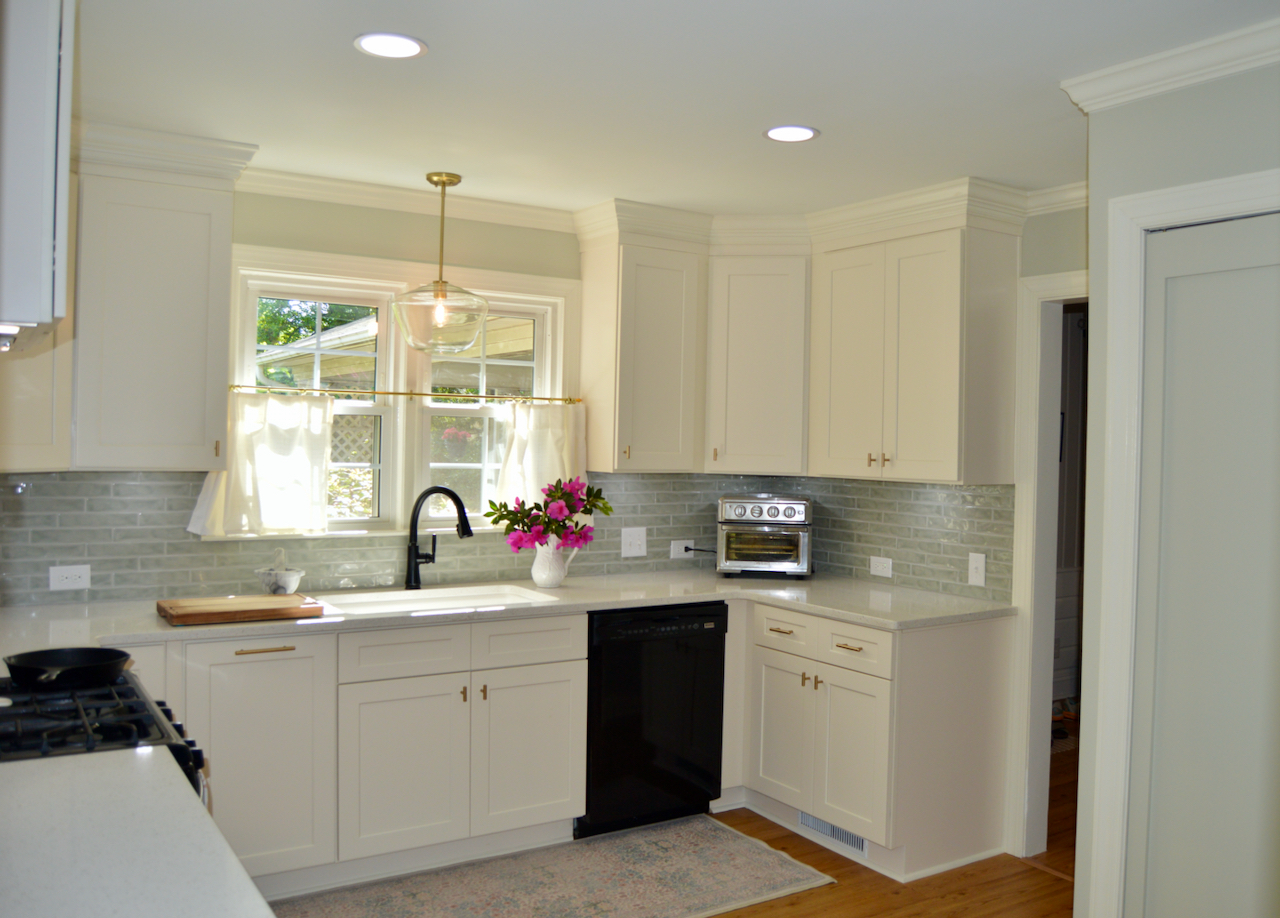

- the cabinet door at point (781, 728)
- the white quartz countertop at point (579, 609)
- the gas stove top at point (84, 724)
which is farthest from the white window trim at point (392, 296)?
the gas stove top at point (84, 724)

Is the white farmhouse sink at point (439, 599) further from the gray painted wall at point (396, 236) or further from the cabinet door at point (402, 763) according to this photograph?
the gray painted wall at point (396, 236)

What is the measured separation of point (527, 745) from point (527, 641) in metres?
0.37

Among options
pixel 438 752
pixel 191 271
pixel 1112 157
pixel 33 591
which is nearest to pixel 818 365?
pixel 1112 157

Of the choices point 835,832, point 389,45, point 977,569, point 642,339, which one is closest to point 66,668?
point 389,45

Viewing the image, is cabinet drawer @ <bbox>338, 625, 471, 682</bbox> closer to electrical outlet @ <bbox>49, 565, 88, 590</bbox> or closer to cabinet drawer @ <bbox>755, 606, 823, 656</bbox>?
electrical outlet @ <bbox>49, 565, 88, 590</bbox>

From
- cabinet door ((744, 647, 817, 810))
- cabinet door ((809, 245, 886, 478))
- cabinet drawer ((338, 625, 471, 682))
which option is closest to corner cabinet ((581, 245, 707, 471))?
cabinet door ((809, 245, 886, 478))

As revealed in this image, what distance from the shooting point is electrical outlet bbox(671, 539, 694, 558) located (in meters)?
4.57

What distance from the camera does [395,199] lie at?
3842mm

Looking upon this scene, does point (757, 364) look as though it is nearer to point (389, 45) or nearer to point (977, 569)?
point (977, 569)

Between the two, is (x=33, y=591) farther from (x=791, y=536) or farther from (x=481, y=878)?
(x=791, y=536)

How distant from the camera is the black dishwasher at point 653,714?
12.1 feet

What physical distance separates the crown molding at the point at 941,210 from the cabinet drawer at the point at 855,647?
1506mm

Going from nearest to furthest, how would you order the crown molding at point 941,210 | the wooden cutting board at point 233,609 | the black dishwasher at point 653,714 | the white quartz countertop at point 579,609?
the white quartz countertop at point 579,609
the wooden cutting board at point 233,609
the crown molding at point 941,210
the black dishwasher at point 653,714

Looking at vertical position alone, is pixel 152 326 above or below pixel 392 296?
below
